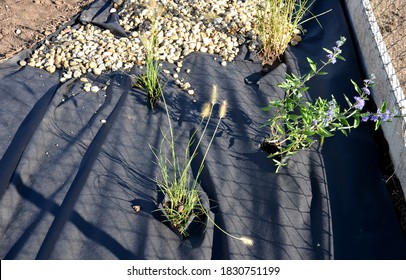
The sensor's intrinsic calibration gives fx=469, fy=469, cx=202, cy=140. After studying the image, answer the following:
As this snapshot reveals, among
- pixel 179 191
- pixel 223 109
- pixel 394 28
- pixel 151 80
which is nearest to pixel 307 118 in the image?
pixel 223 109

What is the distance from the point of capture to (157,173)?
2637mm

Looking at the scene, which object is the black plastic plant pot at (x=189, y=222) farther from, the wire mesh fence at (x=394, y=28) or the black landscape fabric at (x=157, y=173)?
the wire mesh fence at (x=394, y=28)

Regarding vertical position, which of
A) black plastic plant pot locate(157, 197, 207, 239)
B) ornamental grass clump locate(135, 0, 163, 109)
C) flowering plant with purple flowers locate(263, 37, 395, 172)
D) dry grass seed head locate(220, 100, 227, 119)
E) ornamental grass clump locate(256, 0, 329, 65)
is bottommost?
black plastic plant pot locate(157, 197, 207, 239)

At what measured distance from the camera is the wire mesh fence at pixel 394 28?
3.26 meters

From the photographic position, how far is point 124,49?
3322 mm

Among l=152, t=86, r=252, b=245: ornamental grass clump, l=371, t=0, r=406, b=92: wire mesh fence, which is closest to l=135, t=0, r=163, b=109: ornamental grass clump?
l=152, t=86, r=252, b=245: ornamental grass clump

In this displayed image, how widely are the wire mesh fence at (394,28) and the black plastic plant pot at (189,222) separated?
5.50 ft

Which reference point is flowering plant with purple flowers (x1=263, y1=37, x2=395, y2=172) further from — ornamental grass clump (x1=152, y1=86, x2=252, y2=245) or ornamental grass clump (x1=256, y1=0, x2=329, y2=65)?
ornamental grass clump (x1=256, y1=0, x2=329, y2=65)

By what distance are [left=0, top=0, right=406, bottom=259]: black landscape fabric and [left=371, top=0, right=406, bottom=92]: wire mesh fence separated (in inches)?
14.5

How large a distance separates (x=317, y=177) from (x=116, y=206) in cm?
114

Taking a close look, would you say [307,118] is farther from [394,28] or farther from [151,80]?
[394,28]

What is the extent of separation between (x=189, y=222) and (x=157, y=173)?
0.40 metres

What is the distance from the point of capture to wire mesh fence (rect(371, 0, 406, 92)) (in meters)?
3.26

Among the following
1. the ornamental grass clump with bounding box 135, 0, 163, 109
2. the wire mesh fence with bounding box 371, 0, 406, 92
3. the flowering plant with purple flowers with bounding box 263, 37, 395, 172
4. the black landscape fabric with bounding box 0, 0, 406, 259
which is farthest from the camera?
the wire mesh fence with bounding box 371, 0, 406, 92
